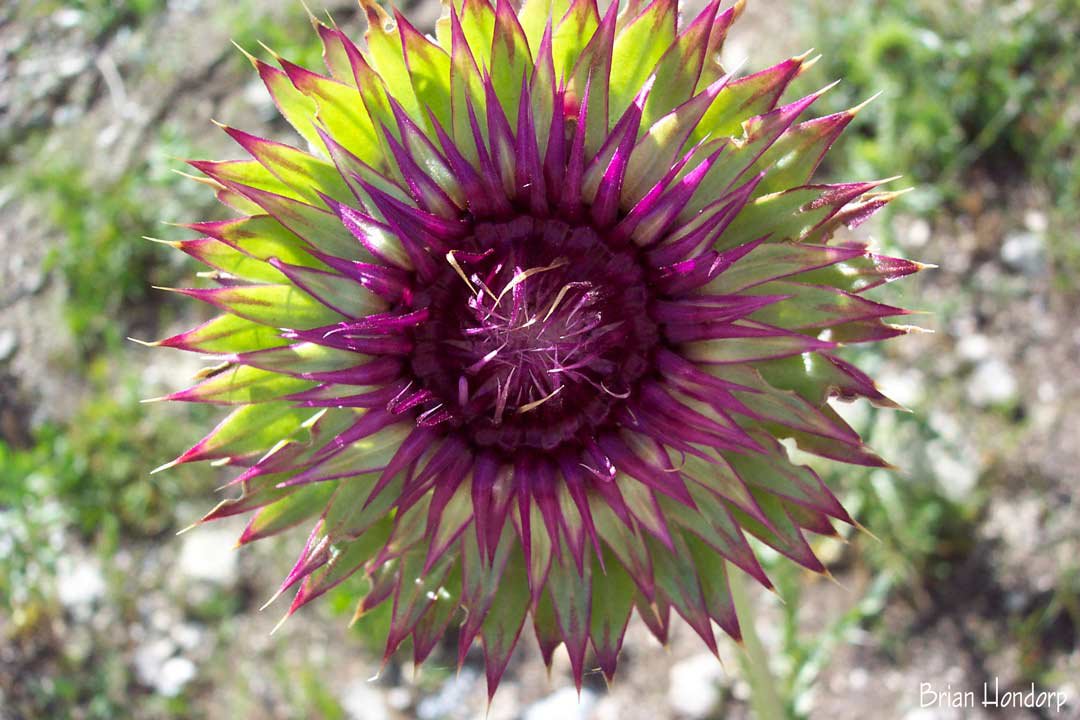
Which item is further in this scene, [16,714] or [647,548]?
[16,714]

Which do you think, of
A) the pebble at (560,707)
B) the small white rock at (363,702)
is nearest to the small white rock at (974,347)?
the pebble at (560,707)

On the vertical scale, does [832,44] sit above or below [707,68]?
above

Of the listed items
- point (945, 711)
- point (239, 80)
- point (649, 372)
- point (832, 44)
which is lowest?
point (945, 711)

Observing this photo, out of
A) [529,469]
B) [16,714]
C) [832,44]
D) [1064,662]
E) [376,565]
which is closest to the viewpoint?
[376,565]

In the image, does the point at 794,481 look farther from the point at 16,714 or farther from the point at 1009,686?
the point at 16,714

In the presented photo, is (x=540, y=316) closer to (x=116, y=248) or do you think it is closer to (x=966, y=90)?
(x=966, y=90)

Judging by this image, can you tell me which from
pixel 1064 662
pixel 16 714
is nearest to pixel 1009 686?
pixel 1064 662

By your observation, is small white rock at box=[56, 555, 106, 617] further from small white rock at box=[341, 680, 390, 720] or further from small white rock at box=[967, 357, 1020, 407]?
small white rock at box=[967, 357, 1020, 407]
